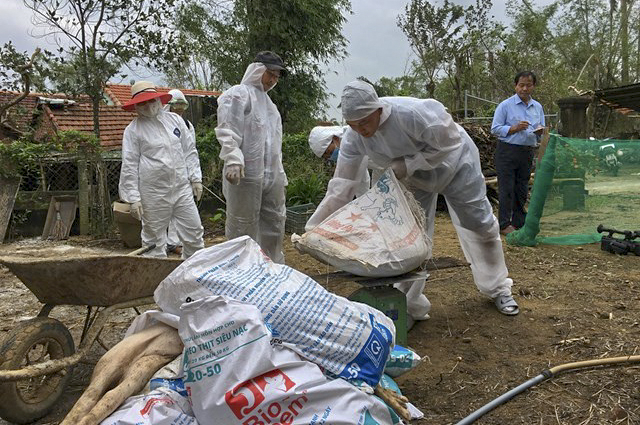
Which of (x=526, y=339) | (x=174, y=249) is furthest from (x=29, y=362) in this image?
(x=174, y=249)

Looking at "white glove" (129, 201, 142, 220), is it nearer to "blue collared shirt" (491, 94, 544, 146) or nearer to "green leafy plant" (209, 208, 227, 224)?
"green leafy plant" (209, 208, 227, 224)

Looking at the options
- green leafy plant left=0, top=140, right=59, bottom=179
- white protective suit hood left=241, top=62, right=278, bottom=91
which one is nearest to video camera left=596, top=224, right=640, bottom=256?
white protective suit hood left=241, top=62, right=278, bottom=91

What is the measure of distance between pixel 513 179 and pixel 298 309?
4581 millimetres

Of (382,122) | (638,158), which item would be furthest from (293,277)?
(638,158)

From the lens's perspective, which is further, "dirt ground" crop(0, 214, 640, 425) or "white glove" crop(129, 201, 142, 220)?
"white glove" crop(129, 201, 142, 220)

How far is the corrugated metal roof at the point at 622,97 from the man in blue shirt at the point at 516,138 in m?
3.07

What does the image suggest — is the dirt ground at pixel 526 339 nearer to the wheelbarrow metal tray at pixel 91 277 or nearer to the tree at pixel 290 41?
the wheelbarrow metal tray at pixel 91 277

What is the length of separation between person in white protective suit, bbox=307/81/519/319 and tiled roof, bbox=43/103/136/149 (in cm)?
1018

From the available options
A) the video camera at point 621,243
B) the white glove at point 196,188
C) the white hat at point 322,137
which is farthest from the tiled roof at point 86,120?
the video camera at point 621,243

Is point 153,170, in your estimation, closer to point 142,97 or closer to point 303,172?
point 142,97

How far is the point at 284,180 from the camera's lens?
4332 mm

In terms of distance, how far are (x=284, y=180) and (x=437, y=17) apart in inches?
558

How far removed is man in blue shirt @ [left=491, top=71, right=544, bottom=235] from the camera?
19.0ft

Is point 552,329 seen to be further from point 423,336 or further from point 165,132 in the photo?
point 165,132
